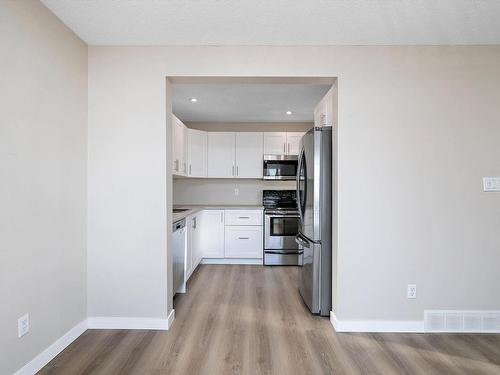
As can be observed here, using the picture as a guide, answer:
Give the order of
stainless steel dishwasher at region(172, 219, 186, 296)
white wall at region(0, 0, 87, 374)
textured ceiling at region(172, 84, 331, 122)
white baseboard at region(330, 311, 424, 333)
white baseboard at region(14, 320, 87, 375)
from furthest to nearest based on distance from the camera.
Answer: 1. textured ceiling at region(172, 84, 331, 122)
2. stainless steel dishwasher at region(172, 219, 186, 296)
3. white baseboard at region(330, 311, 424, 333)
4. white baseboard at region(14, 320, 87, 375)
5. white wall at region(0, 0, 87, 374)

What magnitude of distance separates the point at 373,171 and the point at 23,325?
105 inches

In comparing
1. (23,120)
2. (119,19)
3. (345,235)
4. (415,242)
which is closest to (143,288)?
(23,120)

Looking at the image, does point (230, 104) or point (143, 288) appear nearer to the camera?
point (143, 288)

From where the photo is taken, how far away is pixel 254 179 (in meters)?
5.38

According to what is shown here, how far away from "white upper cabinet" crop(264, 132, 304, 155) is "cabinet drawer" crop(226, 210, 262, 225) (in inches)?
41.1

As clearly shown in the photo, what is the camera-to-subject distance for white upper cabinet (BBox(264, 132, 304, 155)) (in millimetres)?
5043

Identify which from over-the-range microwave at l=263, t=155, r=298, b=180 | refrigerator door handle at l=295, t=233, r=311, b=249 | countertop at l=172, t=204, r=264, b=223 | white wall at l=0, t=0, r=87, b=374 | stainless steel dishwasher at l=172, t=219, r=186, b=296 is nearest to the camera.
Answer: white wall at l=0, t=0, r=87, b=374

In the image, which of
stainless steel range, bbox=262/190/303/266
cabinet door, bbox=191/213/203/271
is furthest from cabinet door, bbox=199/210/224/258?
stainless steel range, bbox=262/190/303/266

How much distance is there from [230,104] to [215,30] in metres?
1.93

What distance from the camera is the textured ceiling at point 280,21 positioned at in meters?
2.01

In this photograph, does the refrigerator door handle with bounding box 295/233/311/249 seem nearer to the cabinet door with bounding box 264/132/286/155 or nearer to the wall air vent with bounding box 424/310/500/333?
the wall air vent with bounding box 424/310/500/333

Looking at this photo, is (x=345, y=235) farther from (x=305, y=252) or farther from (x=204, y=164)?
(x=204, y=164)

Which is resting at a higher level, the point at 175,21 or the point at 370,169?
the point at 175,21

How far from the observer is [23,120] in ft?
6.07
